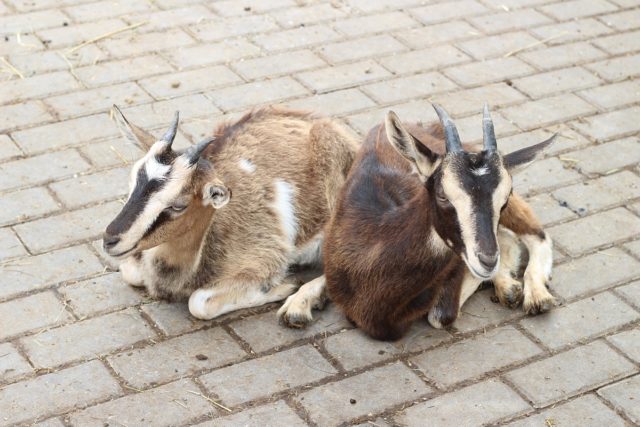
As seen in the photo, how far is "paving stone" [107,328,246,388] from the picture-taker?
209 inches

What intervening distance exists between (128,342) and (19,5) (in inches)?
149

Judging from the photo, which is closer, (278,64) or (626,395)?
(626,395)

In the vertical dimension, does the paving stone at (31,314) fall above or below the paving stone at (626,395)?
below

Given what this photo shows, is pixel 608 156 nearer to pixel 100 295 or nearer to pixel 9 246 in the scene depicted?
pixel 100 295

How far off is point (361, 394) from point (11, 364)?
160cm

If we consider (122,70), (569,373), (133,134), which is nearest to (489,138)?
(569,373)

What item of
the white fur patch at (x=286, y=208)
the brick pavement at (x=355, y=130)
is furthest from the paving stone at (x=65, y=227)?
the white fur patch at (x=286, y=208)

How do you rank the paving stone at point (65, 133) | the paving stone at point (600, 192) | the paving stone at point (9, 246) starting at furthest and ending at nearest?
1. the paving stone at point (65, 133)
2. the paving stone at point (600, 192)
3. the paving stone at point (9, 246)

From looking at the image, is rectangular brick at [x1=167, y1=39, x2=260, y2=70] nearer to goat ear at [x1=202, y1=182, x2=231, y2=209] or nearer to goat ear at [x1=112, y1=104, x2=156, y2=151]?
goat ear at [x1=112, y1=104, x2=156, y2=151]

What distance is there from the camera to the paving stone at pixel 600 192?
6730 millimetres

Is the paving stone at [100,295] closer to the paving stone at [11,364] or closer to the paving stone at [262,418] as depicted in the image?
the paving stone at [11,364]

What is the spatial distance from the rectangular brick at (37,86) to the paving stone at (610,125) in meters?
3.31

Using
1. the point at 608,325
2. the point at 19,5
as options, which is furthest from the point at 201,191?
the point at 19,5

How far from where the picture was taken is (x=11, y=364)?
530 cm
